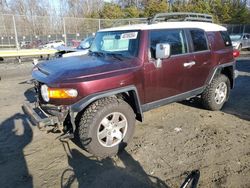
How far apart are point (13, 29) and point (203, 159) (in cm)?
1569

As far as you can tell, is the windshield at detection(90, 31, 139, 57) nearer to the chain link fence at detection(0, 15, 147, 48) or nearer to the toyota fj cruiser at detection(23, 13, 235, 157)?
the toyota fj cruiser at detection(23, 13, 235, 157)

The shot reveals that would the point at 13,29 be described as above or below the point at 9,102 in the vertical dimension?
above

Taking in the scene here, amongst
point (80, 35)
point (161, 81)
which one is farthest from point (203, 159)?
point (80, 35)

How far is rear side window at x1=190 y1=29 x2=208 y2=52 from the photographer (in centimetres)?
528

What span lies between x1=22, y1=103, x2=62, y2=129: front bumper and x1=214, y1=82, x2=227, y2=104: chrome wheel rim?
3781 mm

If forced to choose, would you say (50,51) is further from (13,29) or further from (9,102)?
(9,102)

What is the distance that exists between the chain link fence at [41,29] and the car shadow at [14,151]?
11588 mm

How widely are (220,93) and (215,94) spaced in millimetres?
220

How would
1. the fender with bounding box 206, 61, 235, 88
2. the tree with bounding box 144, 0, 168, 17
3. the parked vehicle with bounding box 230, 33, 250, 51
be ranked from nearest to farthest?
1. the fender with bounding box 206, 61, 235, 88
2. the parked vehicle with bounding box 230, 33, 250, 51
3. the tree with bounding box 144, 0, 168, 17

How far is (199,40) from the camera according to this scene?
541 cm

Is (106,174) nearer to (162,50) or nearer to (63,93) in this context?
(63,93)

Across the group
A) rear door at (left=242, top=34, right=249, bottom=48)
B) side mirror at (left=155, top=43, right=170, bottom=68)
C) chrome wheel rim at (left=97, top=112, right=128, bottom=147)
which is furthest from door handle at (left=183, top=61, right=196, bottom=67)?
rear door at (left=242, top=34, right=249, bottom=48)

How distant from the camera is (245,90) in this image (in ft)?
26.2

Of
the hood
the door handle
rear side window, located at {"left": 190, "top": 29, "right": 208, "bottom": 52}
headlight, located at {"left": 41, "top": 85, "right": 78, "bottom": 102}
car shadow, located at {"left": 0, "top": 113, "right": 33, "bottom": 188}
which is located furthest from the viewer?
rear side window, located at {"left": 190, "top": 29, "right": 208, "bottom": 52}
